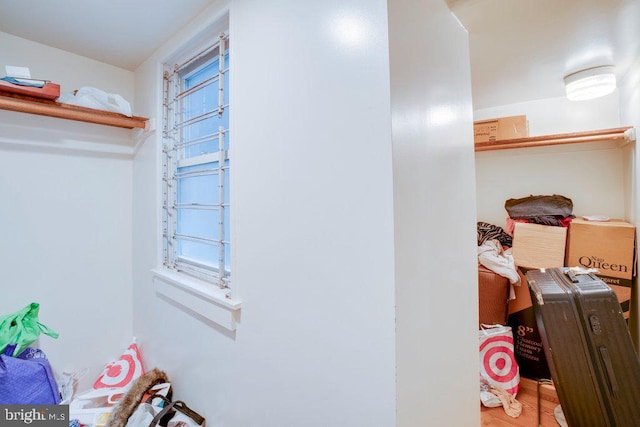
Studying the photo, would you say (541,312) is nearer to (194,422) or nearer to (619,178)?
(619,178)

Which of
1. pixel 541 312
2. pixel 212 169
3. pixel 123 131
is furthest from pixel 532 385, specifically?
pixel 123 131

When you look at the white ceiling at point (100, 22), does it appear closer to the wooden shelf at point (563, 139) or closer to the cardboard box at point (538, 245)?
the wooden shelf at point (563, 139)

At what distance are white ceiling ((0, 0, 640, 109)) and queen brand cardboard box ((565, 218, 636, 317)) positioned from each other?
1.15m

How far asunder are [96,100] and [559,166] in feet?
12.1

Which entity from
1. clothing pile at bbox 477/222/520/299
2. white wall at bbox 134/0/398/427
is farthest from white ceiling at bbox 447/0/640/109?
clothing pile at bbox 477/222/520/299

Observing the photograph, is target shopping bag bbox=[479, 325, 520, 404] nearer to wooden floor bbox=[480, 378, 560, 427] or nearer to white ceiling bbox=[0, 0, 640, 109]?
wooden floor bbox=[480, 378, 560, 427]

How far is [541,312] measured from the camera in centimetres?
145

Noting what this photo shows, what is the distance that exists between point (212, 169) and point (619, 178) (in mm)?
3139

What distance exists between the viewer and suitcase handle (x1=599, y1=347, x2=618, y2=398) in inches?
51.3

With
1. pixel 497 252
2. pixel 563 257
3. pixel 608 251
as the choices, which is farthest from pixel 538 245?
pixel 608 251

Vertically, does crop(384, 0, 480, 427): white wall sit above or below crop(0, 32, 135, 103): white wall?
below

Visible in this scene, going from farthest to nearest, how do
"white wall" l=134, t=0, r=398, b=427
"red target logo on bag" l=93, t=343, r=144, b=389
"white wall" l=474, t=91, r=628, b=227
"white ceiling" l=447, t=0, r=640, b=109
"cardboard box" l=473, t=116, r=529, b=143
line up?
"cardboard box" l=473, t=116, r=529, b=143, "white wall" l=474, t=91, r=628, b=227, "red target logo on bag" l=93, t=343, r=144, b=389, "white ceiling" l=447, t=0, r=640, b=109, "white wall" l=134, t=0, r=398, b=427

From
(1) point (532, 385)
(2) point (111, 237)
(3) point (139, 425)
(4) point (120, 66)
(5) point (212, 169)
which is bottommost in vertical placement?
(1) point (532, 385)

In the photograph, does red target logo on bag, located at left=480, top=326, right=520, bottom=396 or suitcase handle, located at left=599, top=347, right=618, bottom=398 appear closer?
suitcase handle, located at left=599, top=347, right=618, bottom=398
